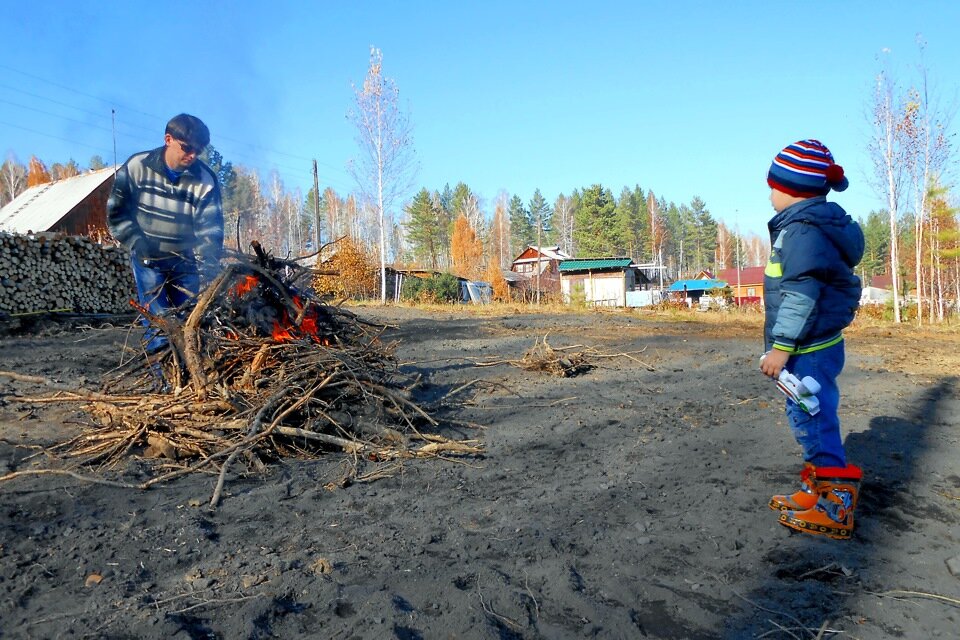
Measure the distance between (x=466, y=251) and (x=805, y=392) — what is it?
52.7 m

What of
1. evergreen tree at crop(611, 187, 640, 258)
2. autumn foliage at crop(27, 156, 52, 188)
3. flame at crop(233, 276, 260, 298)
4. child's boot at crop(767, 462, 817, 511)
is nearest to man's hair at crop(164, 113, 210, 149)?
flame at crop(233, 276, 260, 298)

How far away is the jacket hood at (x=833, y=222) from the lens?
2.65 metres

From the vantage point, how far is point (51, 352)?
6480 mm

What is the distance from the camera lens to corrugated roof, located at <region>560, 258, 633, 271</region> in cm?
4859

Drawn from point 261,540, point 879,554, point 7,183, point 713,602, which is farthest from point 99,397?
point 7,183

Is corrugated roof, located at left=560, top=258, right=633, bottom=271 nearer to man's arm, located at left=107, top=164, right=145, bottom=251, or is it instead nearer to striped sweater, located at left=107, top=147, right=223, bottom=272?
striped sweater, located at left=107, top=147, right=223, bottom=272

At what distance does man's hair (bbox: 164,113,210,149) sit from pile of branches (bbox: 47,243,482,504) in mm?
861

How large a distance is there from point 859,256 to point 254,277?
12.0 ft

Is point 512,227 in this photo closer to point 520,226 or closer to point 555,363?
point 520,226

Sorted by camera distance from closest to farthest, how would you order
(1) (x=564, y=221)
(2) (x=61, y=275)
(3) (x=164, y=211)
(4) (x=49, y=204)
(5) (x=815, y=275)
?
(5) (x=815, y=275) → (3) (x=164, y=211) → (2) (x=61, y=275) → (4) (x=49, y=204) → (1) (x=564, y=221)

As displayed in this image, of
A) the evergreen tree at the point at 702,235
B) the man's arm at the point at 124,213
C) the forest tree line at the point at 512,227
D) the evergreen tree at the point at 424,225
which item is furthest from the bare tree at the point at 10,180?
the evergreen tree at the point at 702,235

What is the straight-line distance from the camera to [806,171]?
9.04 feet

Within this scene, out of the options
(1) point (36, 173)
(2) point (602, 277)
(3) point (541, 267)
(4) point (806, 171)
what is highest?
(1) point (36, 173)

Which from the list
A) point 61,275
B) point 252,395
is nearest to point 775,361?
point 252,395
